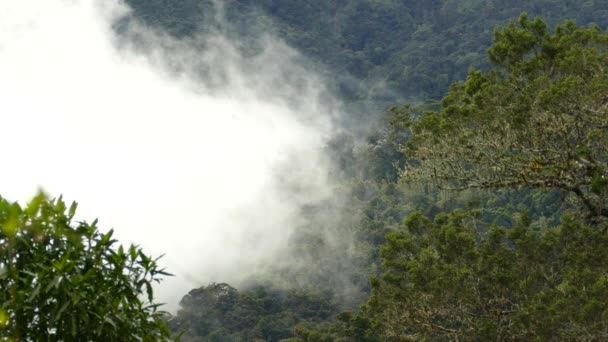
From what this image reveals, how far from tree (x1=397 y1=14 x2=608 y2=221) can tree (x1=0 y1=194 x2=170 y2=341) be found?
7435mm

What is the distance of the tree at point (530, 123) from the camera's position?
10.6m

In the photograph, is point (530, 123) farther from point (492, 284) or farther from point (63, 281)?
point (63, 281)

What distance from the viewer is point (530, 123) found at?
36.5ft

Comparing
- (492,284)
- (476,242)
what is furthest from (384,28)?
(492,284)

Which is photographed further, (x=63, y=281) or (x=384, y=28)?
A: (x=384, y=28)

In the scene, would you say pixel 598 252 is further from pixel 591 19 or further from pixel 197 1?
pixel 197 1

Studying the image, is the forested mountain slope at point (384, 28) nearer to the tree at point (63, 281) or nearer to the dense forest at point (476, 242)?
the dense forest at point (476, 242)

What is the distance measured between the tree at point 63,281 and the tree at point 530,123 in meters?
7.43

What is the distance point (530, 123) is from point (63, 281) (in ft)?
28.7

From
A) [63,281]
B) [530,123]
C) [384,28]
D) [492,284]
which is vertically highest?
[384,28]

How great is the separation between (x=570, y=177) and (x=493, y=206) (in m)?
46.6

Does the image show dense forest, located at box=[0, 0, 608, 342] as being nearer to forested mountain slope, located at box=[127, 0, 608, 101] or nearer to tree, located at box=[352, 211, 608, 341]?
tree, located at box=[352, 211, 608, 341]

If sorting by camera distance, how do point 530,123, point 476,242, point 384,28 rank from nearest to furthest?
point 530,123 → point 476,242 → point 384,28

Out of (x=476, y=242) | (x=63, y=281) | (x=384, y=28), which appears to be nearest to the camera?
(x=63, y=281)
